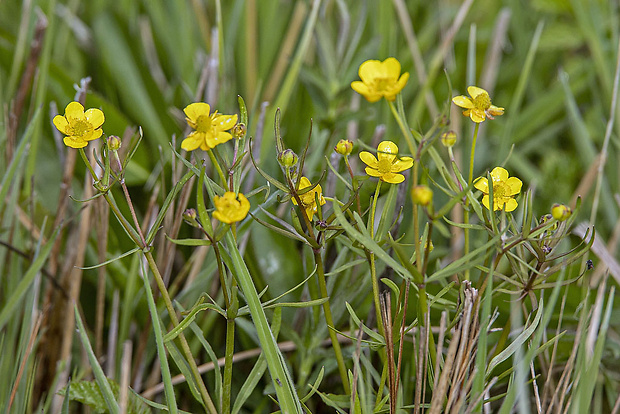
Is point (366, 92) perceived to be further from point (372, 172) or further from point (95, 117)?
point (95, 117)

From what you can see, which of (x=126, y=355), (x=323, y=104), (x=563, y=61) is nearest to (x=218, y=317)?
(x=126, y=355)

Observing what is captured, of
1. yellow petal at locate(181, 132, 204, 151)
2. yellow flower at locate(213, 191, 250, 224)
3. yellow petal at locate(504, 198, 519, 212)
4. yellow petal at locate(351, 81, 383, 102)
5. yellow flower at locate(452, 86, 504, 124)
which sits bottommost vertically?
yellow petal at locate(504, 198, 519, 212)

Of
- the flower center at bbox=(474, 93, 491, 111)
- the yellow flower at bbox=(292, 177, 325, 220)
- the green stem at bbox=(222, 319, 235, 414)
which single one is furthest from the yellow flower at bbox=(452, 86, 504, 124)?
the green stem at bbox=(222, 319, 235, 414)

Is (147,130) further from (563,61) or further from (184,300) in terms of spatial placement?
(563,61)

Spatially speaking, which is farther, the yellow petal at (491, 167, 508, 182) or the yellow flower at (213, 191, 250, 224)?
the yellow petal at (491, 167, 508, 182)

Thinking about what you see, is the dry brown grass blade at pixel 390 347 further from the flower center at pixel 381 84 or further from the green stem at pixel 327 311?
the flower center at pixel 381 84

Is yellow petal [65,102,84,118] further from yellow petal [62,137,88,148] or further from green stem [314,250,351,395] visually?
green stem [314,250,351,395]
